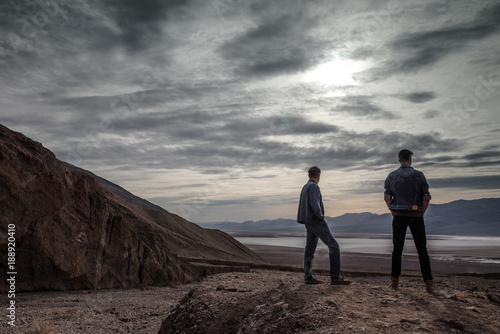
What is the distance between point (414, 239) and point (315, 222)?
5.96 feet

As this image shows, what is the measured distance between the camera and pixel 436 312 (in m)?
5.47

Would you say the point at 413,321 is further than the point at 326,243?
No

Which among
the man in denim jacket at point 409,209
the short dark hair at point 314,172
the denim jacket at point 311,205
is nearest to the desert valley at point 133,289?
the man in denim jacket at point 409,209

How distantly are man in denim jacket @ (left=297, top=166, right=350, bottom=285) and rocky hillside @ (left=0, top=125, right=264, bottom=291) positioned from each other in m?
9.51

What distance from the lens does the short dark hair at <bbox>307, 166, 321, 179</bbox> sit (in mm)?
7816

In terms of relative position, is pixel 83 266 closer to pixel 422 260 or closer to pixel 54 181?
pixel 54 181

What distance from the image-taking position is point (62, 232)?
1350cm

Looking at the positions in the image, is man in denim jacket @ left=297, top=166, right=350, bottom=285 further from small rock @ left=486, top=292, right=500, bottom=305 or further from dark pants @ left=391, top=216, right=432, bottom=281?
small rock @ left=486, top=292, right=500, bottom=305

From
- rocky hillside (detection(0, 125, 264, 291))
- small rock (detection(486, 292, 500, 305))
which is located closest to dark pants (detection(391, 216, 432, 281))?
small rock (detection(486, 292, 500, 305))

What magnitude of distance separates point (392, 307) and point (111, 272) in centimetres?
1212

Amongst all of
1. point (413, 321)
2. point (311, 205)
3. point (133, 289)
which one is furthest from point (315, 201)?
point (133, 289)

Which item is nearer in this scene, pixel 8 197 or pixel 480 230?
pixel 8 197

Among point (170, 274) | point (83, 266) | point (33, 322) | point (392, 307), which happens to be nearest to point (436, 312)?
point (392, 307)

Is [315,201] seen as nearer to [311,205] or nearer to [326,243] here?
[311,205]
